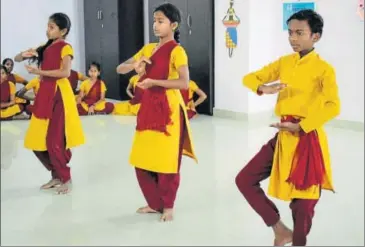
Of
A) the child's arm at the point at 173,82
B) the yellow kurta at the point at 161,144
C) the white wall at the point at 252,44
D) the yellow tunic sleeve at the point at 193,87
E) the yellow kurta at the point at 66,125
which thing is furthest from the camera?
the yellow tunic sleeve at the point at 193,87

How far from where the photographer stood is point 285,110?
4.75 ft

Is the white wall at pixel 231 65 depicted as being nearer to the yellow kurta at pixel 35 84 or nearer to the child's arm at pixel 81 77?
the child's arm at pixel 81 77

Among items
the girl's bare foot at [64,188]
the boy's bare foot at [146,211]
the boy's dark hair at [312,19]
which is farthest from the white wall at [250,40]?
the boy's bare foot at [146,211]

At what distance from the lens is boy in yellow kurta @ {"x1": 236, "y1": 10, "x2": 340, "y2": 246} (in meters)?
1.40

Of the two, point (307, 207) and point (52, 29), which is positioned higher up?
point (52, 29)

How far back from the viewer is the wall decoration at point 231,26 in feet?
12.2


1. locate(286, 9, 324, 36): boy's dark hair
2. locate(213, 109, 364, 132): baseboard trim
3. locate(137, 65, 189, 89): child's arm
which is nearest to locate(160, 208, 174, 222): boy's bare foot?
locate(137, 65, 189, 89): child's arm

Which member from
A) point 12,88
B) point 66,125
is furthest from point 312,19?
point 66,125

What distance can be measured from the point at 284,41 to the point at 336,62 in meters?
0.72

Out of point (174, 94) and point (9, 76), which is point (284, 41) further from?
point (9, 76)

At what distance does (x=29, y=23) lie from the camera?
5.22 feet

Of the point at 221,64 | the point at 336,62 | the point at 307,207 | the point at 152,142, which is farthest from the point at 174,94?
the point at 221,64

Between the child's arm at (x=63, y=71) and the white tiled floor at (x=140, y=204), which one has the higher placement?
the child's arm at (x=63, y=71)

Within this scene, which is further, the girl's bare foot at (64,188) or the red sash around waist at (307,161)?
the girl's bare foot at (64,188)
